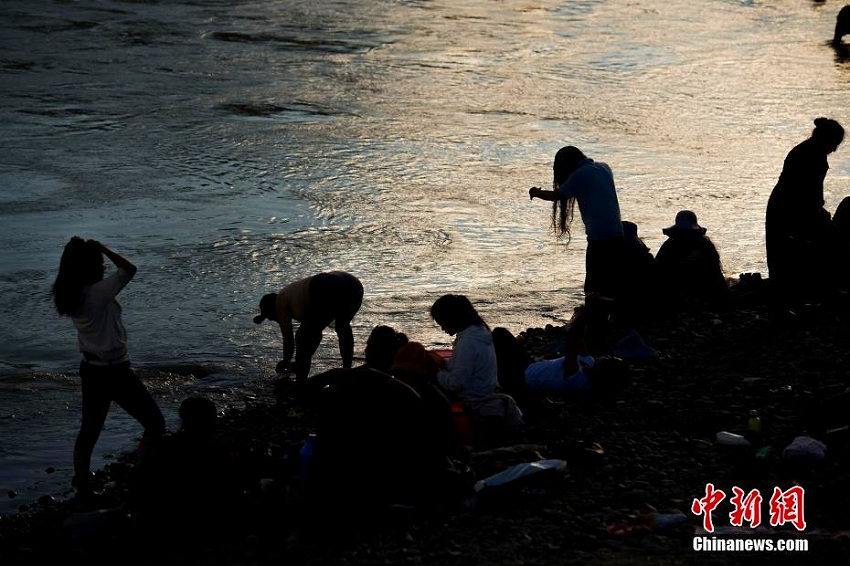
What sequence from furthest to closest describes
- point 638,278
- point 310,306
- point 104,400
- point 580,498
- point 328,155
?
point 328,155 → point 638,278 → point 310,306 → point 104,400 → point 580,498

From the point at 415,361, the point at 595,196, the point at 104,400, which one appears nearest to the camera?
the point at 104,400

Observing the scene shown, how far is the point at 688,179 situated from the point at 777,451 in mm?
9740

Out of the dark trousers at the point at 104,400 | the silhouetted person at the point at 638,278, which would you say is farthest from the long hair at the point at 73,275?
the silhouetted person at the point at 638,278

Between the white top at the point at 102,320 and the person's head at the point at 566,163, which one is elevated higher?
the person's head at the point at 566,163

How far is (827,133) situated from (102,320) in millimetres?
5659

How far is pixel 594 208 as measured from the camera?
9.92 metres

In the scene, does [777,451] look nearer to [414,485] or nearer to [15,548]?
[414,485]

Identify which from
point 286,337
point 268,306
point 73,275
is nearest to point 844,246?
point 286,337

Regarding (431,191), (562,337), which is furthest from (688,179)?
(562,337)

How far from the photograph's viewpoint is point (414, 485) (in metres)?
6.83

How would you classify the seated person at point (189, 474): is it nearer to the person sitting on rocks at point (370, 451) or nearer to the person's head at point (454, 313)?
the person sitting on rocks at point (370, 451)

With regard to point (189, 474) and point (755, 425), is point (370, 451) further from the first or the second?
point (755, 425)

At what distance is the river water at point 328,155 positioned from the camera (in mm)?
11391

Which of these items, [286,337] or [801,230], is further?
[801,230]
